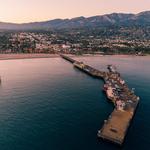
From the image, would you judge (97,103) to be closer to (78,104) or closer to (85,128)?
(78,104)

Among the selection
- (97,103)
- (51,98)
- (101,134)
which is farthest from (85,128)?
(51,98)

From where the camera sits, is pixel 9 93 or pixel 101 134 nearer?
pixel 101 134

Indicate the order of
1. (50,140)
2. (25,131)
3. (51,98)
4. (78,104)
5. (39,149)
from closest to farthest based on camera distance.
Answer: (39,149) < (50,140) < (25,131) < (78,104) < (51,98)

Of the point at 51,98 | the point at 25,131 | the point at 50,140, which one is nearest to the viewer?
the point at 50,140

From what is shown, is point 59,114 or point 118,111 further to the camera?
point 118,111

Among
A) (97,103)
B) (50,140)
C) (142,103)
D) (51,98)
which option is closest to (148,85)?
(142,103)

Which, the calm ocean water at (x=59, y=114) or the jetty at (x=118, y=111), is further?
the jetty at (x=118, y=111)

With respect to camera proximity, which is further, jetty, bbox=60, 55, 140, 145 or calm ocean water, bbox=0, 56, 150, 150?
jetty, bbox=60, 55, 140, 145
